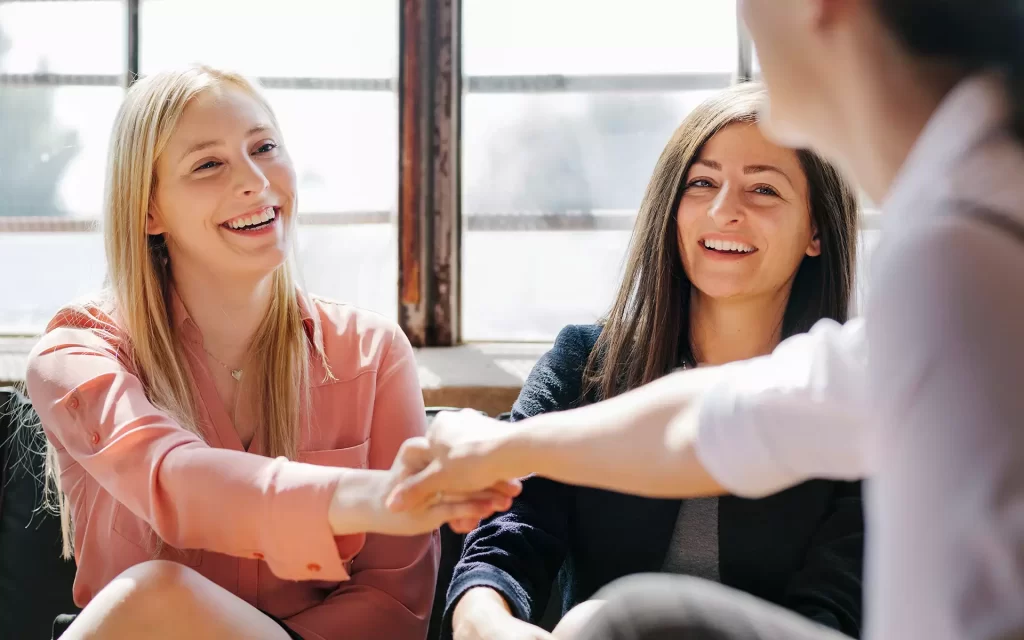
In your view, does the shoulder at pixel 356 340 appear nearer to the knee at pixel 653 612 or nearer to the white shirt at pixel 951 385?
the knee at pixel 653 612

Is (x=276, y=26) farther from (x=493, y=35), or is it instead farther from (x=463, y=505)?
(x=463, y=505)

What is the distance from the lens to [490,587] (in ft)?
4.37

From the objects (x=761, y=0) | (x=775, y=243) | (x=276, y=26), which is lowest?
(x=775, y=243)

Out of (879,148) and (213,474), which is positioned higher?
(879,148)

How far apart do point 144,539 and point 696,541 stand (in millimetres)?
795

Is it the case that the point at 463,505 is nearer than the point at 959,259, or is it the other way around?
the point at 959,259

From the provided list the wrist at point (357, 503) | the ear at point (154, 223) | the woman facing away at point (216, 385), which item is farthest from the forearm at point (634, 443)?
the ear at point (154, 223)

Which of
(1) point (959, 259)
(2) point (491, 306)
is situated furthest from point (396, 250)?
(1) point (959, 259)

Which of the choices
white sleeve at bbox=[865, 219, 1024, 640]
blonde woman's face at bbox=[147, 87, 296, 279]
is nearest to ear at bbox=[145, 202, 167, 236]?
blonde woman's face at bbox=[147, 87, 296, 279]

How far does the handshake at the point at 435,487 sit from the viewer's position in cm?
112

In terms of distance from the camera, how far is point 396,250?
2.46m

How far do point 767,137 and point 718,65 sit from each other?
1019 millimetres

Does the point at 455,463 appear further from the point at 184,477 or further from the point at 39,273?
the point at 39,273

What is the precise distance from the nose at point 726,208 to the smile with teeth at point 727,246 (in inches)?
1.1
